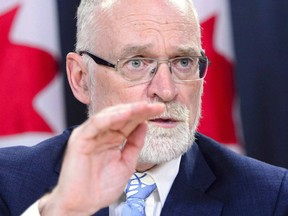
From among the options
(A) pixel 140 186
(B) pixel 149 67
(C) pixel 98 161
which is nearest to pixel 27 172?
(A) pixel 140 186

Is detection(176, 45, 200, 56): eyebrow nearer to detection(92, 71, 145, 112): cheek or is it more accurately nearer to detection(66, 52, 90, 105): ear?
detection(92, 71, 145, 112): cheek

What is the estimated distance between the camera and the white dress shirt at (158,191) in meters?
1.90

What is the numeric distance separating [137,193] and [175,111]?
0.21 meters

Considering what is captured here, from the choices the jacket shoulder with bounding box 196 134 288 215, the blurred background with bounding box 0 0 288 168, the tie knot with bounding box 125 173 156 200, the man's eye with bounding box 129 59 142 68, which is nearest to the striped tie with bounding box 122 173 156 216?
the tie knot with bounding box 125 173 156 200

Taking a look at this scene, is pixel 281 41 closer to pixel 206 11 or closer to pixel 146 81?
pixel 206 11

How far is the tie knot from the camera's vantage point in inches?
73.7

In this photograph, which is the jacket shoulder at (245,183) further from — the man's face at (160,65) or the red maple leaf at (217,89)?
the red maple leaf at (217,89)

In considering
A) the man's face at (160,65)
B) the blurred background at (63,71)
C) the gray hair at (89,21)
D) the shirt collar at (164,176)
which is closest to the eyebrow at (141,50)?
the man's face at (160,65)

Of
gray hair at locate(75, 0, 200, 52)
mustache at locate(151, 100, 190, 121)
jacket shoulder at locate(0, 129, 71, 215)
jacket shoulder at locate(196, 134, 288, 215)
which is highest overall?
gray hair at locate(75, 0, 200, 52)

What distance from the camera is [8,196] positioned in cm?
189

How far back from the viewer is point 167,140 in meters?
1.83

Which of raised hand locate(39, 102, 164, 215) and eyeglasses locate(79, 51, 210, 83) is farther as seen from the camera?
eyeglasses locate(79, 51, 210, 83)

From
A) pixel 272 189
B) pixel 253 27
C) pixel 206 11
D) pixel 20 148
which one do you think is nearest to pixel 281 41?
pixel 253 27

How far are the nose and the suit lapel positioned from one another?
0.77 feet
